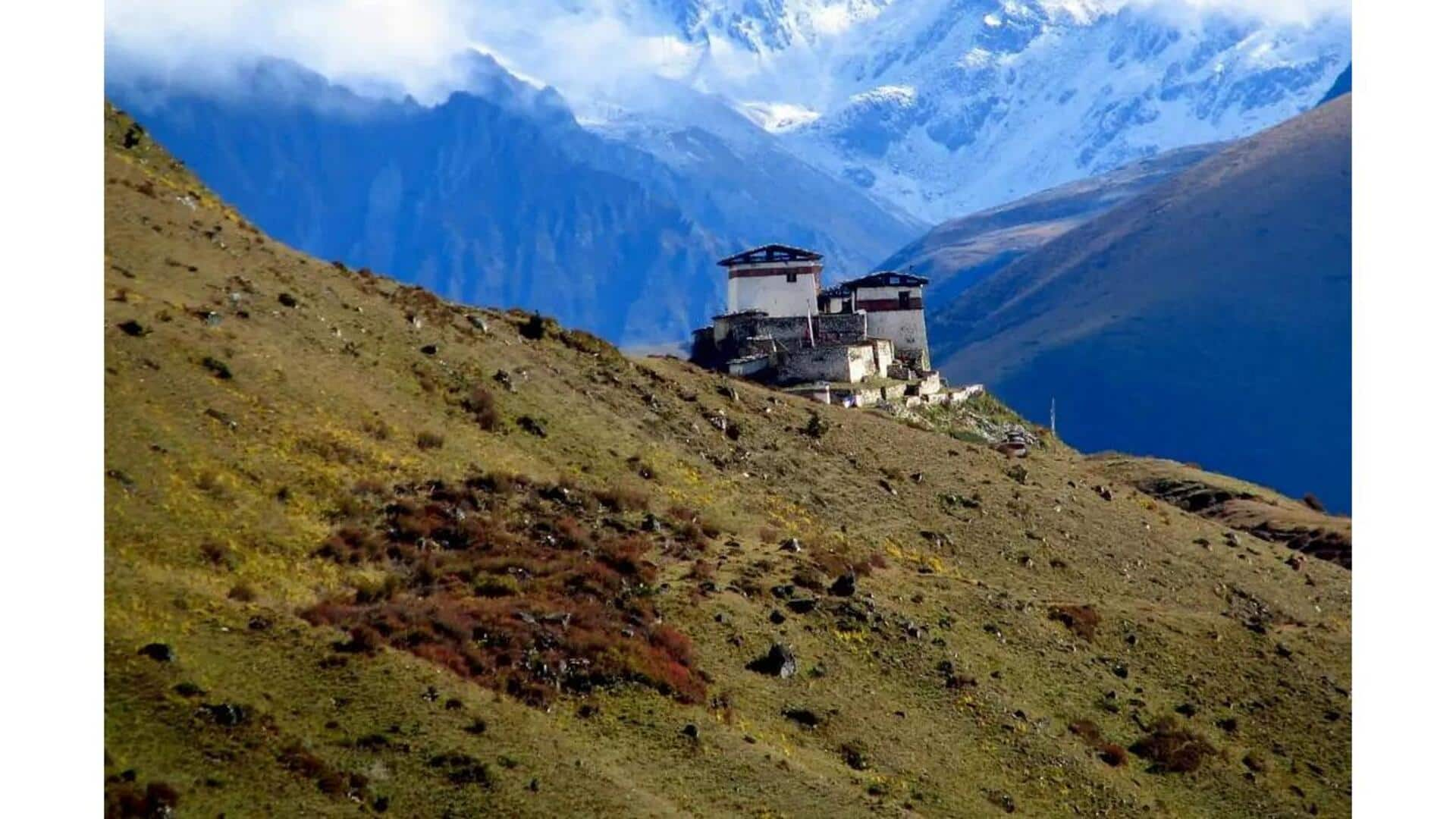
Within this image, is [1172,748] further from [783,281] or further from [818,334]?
[783,281]

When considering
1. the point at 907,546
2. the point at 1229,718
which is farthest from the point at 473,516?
the point at 1229,718

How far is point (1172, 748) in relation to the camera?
45500 mm

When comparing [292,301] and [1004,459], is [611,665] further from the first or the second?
[1004,459]

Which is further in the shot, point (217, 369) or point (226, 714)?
point (217, 369)

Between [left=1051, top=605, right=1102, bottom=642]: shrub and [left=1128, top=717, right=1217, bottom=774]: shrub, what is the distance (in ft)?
14.2

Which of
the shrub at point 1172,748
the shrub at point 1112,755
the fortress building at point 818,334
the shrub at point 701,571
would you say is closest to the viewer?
the shrub at point 1112,755

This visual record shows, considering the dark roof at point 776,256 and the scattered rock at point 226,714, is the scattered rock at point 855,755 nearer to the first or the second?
the scattered rock at point 226,714

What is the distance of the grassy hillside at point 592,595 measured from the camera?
34.4m

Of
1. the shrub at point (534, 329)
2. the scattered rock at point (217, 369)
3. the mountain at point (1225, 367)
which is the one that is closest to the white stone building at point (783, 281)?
the shrub at point (534, 329)

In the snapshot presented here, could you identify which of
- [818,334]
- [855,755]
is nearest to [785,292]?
[818,334]

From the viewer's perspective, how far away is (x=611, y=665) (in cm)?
3875

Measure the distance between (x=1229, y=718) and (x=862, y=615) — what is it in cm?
997

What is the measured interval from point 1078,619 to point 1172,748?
6.33m

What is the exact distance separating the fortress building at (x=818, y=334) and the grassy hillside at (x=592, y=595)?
13584mm
